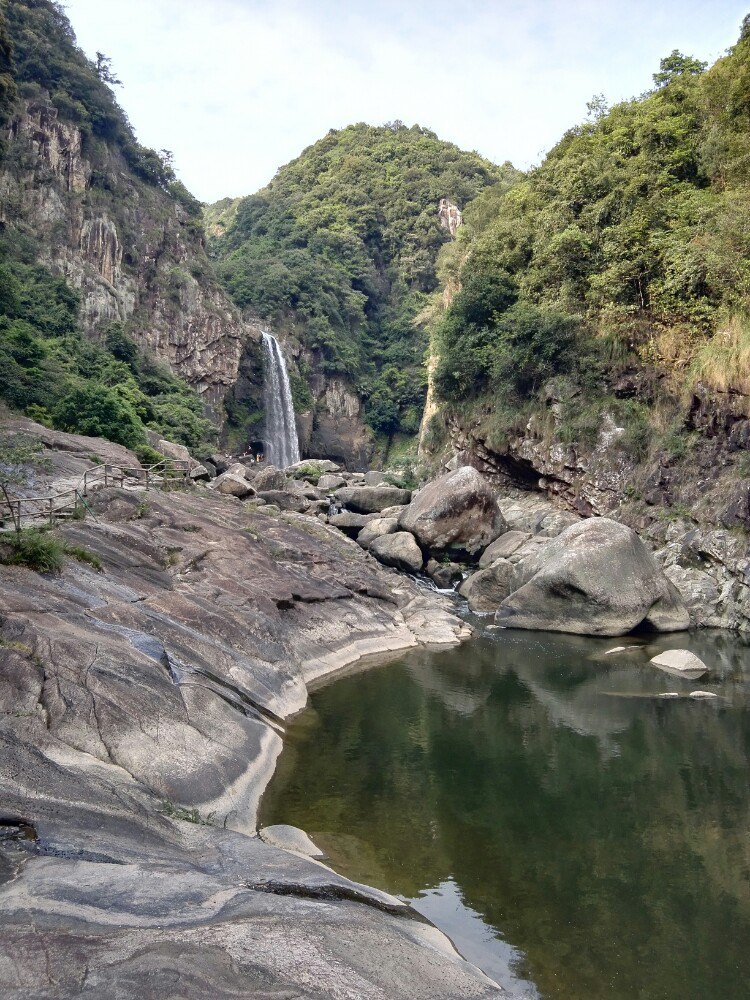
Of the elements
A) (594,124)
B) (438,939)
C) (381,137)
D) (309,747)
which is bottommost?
(309,747)

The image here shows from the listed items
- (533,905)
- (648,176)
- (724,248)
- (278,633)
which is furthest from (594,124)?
(533,905)

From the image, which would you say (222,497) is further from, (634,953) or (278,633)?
(634,953)

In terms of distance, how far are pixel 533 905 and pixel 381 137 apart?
90412 mm

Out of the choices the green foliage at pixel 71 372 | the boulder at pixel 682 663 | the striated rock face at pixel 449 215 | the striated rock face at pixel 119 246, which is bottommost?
the boulder at pixel 682 663

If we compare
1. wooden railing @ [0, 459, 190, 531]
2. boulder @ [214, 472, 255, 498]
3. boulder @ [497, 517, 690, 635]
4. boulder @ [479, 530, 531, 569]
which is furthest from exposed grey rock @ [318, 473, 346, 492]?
boulder @ [497, 517, 690, 635]

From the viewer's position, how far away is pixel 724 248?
24.1 metres

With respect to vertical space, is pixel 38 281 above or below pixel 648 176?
below

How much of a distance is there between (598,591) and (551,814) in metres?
11.1

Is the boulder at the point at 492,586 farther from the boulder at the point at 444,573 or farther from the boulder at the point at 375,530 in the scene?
the boulder at the point at 375,530

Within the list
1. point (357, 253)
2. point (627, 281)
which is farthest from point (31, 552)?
point (357, 253)

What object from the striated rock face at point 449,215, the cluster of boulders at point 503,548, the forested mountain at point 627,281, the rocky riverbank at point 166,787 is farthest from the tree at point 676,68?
the striated rock face at point 449,215

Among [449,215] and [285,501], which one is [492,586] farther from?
[449,215]

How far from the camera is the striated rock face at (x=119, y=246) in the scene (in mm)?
45594

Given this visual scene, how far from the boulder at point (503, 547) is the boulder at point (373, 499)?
769cm
